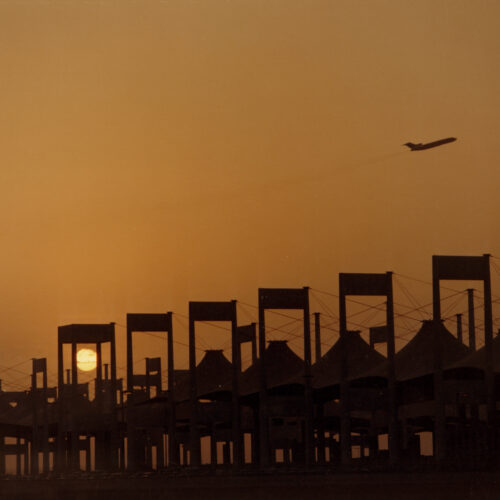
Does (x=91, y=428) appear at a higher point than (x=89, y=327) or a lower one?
lower

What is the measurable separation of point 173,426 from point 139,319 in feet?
23.3

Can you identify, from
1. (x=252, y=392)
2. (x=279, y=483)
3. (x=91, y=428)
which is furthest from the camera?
(x=91, y=428)

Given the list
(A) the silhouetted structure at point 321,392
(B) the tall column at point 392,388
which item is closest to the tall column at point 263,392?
(A) the silhouetted structure at point 321,392

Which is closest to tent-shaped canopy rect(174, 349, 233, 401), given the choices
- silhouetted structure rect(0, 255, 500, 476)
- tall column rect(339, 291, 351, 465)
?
silhouetted structure rect(0, 255, 500, 476)

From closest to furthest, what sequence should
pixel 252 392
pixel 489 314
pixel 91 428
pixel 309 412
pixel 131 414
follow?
pixel 489 314, pixel 309 412, pixel 252 392, pixel 131 414, pixel 91 428

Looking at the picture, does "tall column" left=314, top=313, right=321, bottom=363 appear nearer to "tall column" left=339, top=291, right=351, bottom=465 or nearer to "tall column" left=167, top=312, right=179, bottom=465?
"tall column" left=167, top=312, right=179, bottom=465

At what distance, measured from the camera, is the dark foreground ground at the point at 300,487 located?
169 feet

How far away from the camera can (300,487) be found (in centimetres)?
5544

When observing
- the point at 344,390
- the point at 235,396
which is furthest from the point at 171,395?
the point at 344,390

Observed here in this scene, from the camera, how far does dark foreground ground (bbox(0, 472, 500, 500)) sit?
5147cm

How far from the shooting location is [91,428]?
331ft

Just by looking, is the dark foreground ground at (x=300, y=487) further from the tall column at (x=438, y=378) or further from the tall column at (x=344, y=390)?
the tall column at (x=344, y=390)

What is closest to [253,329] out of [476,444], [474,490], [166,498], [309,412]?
[309,412]

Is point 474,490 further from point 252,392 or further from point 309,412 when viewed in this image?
point 252,392
